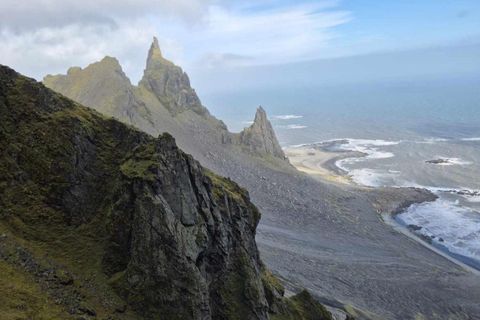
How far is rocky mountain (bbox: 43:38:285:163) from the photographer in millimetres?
159000

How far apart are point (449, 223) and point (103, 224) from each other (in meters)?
104

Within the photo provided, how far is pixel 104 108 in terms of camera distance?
155000 mm

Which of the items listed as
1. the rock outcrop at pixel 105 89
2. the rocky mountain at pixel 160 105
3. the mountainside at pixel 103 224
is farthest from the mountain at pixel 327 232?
the mountainside at pixel 103 224

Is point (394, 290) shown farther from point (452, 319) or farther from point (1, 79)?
point (1, 79)

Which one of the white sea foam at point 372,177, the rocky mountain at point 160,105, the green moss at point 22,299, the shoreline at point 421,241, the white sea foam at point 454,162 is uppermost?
the rocky mountain at point 160,105

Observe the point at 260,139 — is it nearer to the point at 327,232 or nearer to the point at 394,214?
the point at 394,214

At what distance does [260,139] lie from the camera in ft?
566

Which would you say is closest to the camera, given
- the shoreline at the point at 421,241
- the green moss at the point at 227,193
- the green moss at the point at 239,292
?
the green moss at the point at 239,292

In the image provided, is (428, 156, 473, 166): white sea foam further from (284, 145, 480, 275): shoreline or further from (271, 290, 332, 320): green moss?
(271, 290, 332, 320): green moss

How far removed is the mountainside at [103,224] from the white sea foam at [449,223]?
79546 mm

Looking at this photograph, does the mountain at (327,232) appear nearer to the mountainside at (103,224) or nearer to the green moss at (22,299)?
the mountainside at (103,224)

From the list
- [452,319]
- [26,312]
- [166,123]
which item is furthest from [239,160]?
[26,312]

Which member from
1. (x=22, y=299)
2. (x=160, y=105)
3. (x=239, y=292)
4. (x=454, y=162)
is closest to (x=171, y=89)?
(x=160, y=105)

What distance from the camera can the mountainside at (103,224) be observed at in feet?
94.0
